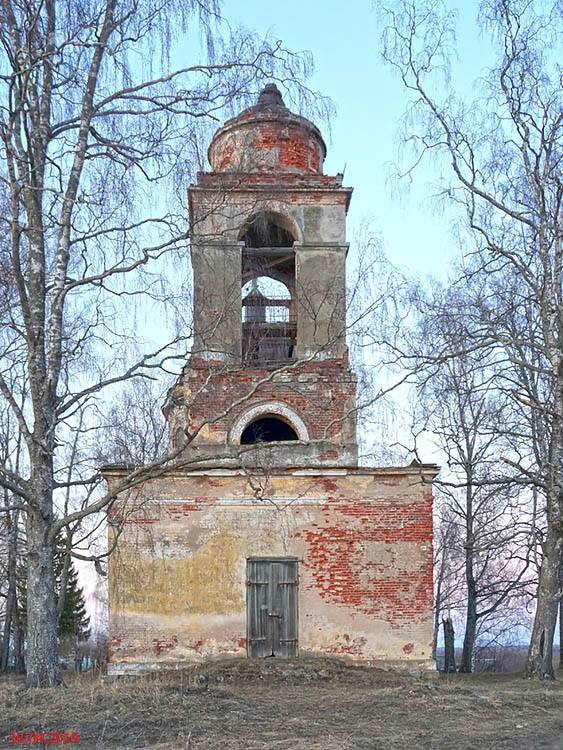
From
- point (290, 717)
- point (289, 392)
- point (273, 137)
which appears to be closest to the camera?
point (290, 717)

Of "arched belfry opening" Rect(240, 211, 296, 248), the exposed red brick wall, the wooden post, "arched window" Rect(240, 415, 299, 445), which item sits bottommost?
the wooden post

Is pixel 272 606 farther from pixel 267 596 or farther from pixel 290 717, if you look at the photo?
pixel 290 717

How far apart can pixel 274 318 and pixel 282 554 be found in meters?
5.14

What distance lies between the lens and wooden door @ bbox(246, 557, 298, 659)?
12.9m

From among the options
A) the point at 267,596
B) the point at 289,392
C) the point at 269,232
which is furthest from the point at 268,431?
the point at 269,232

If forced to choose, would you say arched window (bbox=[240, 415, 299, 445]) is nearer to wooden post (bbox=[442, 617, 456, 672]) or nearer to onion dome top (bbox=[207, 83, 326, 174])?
onion dome top (bbox=[207, 83, 326, 174])

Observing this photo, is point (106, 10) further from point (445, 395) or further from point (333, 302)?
point (445, 395)

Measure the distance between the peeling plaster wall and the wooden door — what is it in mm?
138

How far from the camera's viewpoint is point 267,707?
8.59 meters

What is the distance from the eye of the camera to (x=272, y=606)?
13.0 metres

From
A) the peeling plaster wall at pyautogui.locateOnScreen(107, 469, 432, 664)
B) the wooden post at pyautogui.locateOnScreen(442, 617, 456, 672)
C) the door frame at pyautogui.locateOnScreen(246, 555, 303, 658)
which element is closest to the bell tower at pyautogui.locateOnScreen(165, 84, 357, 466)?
the peeling plaster wall at pyautogui.locateOnScreen(107, 469, 432, 664)

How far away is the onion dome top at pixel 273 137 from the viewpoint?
612 inches

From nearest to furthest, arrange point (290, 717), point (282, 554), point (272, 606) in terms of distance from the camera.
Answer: point (290, 717), point (272, 606), point (282, 554)

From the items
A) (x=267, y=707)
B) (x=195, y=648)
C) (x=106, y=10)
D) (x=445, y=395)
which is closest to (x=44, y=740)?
(x=267, y=707)
